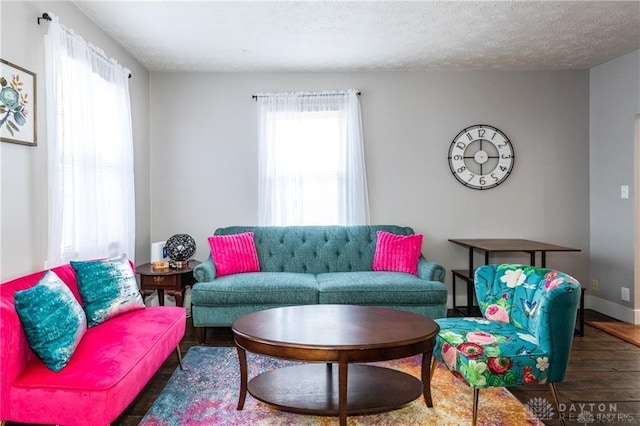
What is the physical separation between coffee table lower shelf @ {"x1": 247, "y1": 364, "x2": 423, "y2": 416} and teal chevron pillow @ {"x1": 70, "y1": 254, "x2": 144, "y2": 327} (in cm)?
93

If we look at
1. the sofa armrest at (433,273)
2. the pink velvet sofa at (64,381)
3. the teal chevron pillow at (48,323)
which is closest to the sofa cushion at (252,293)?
the sofa armrest at (433,273)

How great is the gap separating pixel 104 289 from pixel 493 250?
9.67 ft

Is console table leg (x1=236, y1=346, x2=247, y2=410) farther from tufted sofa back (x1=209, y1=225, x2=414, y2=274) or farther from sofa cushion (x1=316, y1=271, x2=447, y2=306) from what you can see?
tufted sofa back (x1=209, y1=225, x2=414, y2=274)

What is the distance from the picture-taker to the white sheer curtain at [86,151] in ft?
8.73

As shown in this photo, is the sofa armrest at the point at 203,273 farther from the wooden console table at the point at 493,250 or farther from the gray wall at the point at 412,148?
the wooden console table at the point at 493,250

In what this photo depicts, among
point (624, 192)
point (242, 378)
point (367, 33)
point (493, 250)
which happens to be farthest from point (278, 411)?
point (624, 192)

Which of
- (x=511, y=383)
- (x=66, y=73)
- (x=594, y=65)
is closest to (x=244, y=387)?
(x=511, y=383)

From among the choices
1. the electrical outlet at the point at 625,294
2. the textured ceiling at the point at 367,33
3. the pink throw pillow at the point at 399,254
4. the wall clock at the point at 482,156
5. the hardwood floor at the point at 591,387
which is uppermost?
the textured ceiling at the point at 367,33

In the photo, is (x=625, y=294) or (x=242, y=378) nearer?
(x=242, y=378)

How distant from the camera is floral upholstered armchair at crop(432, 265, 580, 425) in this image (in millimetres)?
2096

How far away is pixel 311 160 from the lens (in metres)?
4.42

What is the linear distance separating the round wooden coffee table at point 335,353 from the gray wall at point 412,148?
2.11 metres

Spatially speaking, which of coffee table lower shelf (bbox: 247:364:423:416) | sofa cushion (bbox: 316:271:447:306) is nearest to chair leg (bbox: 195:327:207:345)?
sofa cushion (bbox: 316:271:447:306)

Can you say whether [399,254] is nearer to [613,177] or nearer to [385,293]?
[385,293]
